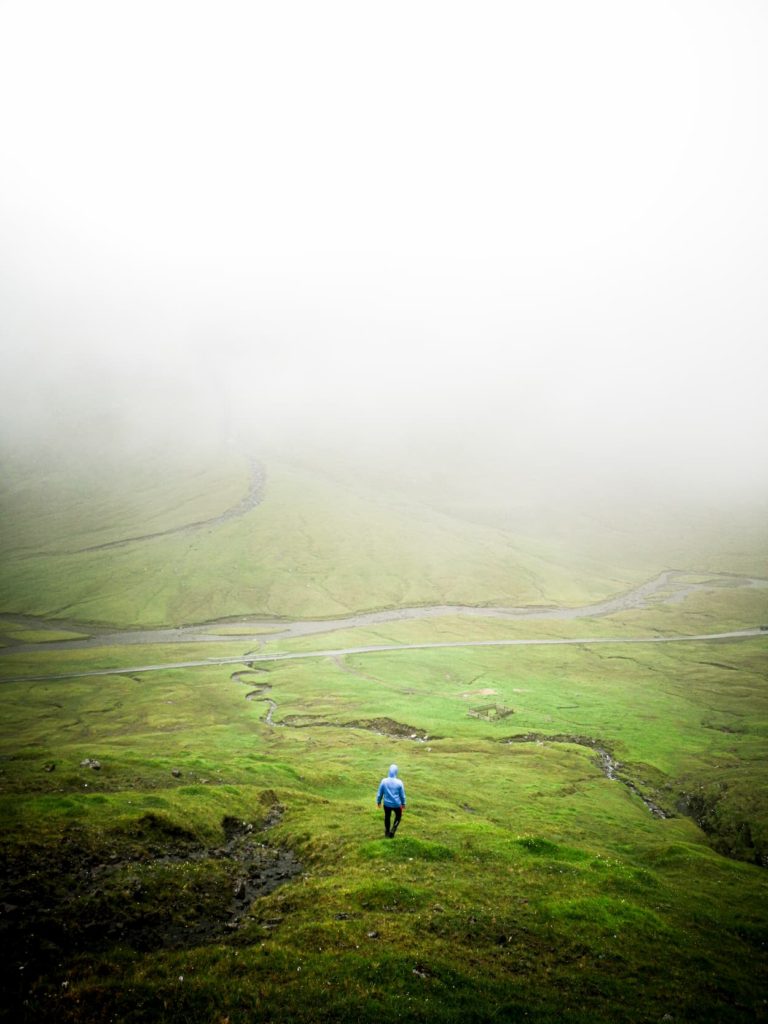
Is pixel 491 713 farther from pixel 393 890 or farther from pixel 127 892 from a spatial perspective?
pixel 127 892

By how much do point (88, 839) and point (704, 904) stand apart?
104 feet

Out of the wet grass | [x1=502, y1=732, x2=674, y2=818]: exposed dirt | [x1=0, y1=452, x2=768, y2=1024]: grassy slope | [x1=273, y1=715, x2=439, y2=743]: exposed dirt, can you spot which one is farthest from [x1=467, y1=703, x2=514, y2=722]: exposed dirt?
the wet grass

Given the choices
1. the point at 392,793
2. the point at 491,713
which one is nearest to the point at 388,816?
the point at 392,793

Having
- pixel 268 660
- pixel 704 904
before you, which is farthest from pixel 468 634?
pixel 704 904

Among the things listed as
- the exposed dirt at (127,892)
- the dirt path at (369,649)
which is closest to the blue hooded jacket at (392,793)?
the exposed dirt at (127,892)

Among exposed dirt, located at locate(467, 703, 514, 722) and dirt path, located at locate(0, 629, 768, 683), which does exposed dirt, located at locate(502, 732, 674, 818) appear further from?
dirt path, located at locate(0, 629, 768, 683)

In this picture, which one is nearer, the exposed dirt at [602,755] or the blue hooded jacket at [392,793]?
the blue hooded jacket at [392,793]

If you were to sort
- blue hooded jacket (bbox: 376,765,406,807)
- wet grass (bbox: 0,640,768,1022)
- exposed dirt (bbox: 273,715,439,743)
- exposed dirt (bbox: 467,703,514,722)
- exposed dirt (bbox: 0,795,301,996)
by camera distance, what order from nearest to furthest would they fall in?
wet grass (bbox: 0,640,768,1022)
exposed dirt (bbox: 0,795,301,996)
blue hooded jacket (bbox: 376,765,406,807)
exposed dirt (bbox: 273,715,439,743)
exposed dirt (bbox: 467,703,514,722)

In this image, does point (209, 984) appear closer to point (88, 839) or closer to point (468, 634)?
point (88, 839)

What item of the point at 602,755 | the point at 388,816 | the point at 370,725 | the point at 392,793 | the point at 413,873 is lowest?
the point at 370,725

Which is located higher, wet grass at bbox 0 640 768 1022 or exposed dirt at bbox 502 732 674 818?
wet grass at bbox 0 640 768 1022

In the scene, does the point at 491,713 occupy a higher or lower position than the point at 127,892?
lower

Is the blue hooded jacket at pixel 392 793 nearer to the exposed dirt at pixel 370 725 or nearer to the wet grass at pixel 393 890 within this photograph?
the wet grass at pixel 393 890

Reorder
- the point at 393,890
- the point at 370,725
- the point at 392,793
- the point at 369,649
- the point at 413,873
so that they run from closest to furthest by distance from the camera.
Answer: the point at 393,890, the point at 413,873, the point at 392,793, the point at 370,725, the point at 369,649
